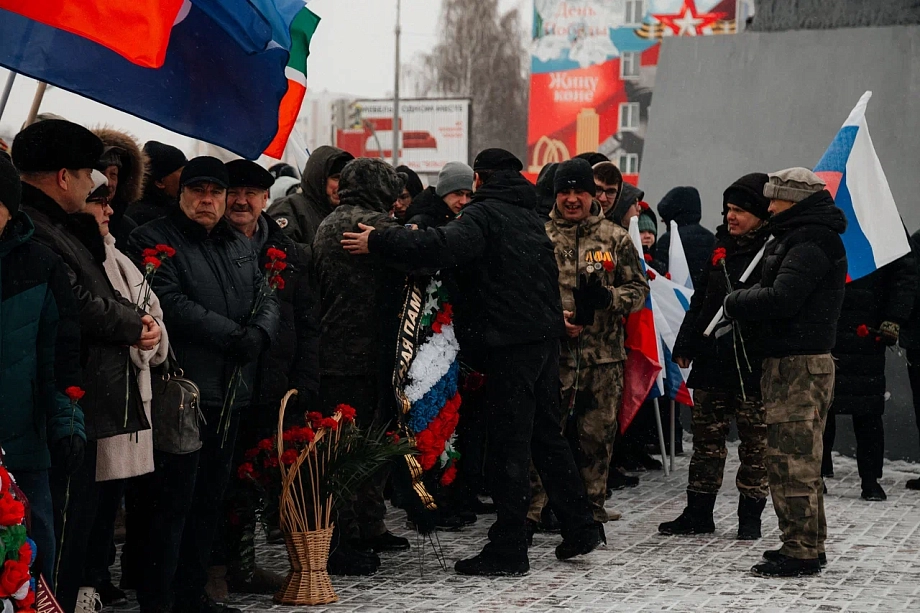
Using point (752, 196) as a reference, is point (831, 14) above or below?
above

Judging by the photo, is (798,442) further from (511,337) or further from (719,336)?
(511,337)

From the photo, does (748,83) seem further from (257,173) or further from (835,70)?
(257,173)

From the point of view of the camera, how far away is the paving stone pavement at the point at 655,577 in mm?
6258

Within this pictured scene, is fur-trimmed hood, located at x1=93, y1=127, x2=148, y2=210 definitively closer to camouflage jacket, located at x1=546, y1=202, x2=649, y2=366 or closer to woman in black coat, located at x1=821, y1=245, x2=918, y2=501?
camouflage jacket, located at x1=546, y1=202, x2=649, y2=366

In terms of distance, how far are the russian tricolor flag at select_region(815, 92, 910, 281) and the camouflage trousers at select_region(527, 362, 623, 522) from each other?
2084 millimetres

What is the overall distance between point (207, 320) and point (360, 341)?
140cm

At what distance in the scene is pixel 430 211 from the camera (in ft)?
26.0

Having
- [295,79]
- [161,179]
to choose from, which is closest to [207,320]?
[161,179]

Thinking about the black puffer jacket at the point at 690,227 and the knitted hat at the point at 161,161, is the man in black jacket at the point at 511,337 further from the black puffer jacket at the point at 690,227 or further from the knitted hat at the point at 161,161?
the black puffer jacket at the point at 690,227

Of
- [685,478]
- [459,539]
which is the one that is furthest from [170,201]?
[685,478]

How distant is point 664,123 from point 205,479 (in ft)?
27.2

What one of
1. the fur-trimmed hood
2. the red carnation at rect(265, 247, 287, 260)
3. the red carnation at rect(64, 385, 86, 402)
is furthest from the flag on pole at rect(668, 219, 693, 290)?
the red carnation at rect(64, 385, 86, 402)

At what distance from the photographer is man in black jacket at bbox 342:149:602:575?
687 cm

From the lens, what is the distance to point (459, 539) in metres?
7.86
